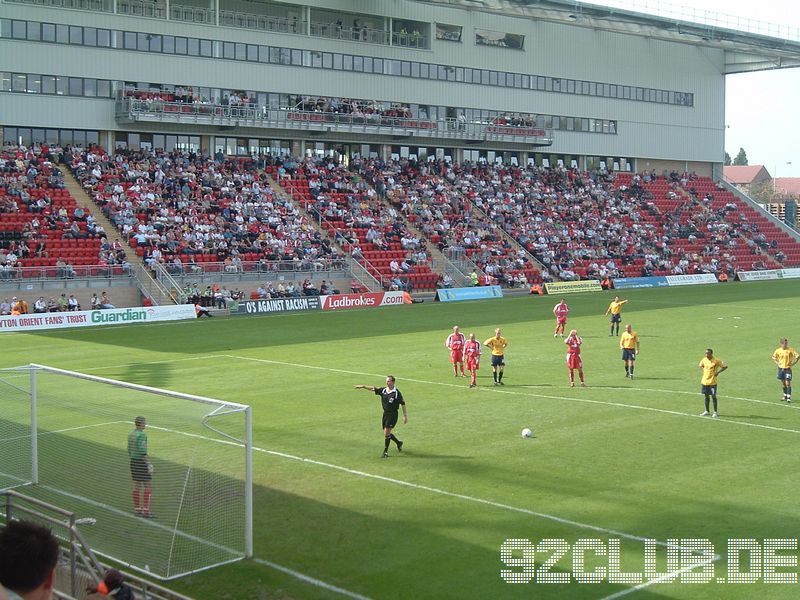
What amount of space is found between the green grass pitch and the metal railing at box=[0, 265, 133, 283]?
6078 mm

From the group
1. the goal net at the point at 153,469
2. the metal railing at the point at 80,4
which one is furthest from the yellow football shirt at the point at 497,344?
the metal railing at the point at 80,4

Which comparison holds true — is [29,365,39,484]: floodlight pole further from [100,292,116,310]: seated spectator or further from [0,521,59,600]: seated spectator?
[100,292,116,310]: seated spectator

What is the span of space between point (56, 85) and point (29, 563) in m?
55.6

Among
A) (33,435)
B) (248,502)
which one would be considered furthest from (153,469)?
(33,435)

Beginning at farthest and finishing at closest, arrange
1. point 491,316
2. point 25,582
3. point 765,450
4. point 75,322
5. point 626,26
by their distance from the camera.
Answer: point 626,26 < point 491,316 < point 75,322 < point 765,450 < point 25,582

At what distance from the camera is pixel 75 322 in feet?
144

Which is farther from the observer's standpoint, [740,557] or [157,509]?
[157,509]

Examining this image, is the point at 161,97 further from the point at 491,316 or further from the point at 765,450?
the point at 765,450

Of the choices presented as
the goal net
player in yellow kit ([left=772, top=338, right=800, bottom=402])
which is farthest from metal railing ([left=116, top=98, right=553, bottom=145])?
player in yellow kit ([left=772, top=338, right=800, bottom=402])

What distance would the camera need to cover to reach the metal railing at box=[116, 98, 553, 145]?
57.0 metres

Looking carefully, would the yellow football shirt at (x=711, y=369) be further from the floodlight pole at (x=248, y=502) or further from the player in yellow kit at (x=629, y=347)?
the floodlight pole at (x=248, y=502)

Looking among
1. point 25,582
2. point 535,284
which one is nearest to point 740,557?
point 25,582

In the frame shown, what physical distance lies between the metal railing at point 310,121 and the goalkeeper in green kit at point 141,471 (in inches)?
1719

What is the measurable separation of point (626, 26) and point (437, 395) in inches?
2154
